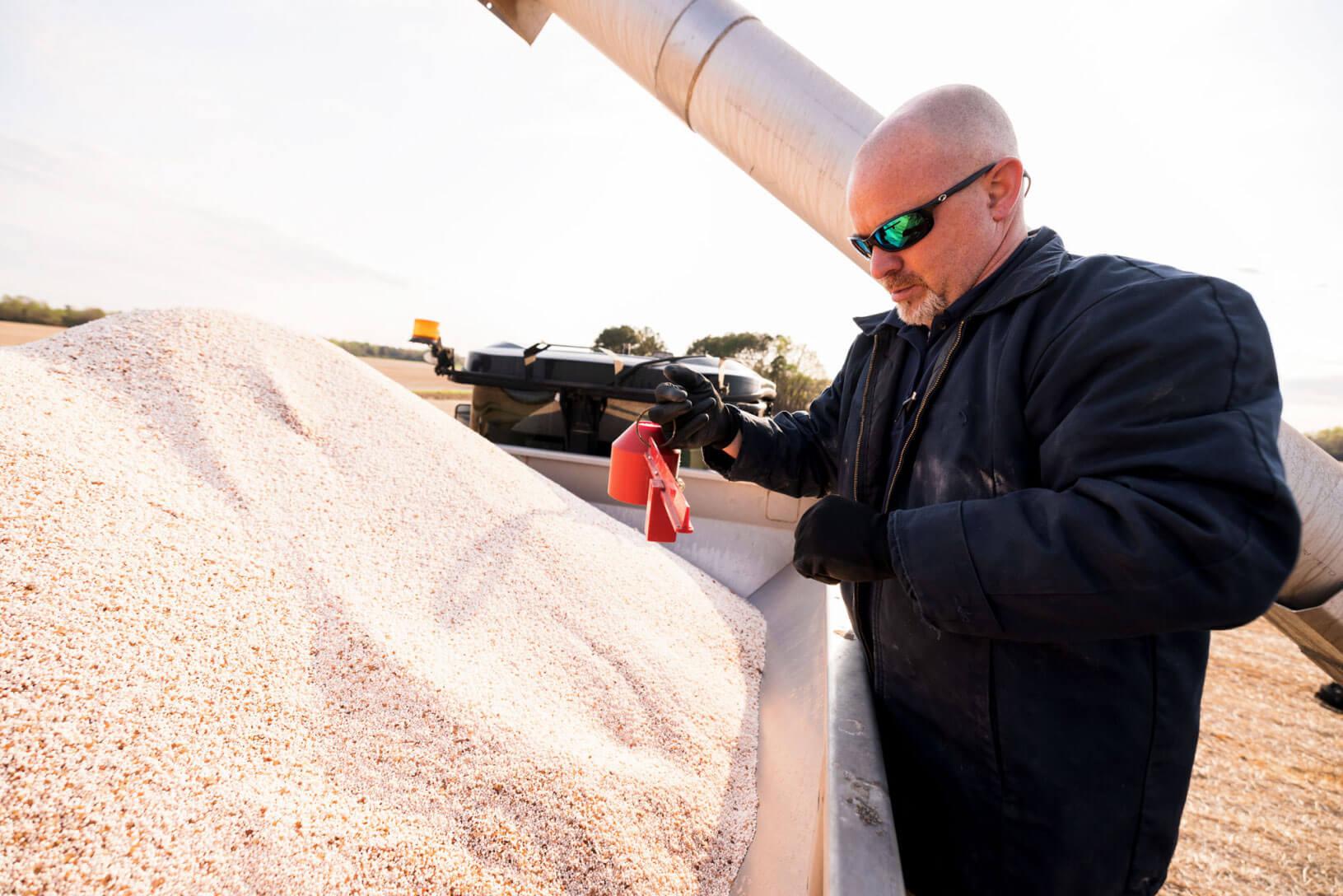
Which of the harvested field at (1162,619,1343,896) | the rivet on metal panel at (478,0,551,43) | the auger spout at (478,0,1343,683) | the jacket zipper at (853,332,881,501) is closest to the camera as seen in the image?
the jacket zipper at (853,332,881,501)

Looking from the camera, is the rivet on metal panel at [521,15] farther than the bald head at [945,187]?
Yes

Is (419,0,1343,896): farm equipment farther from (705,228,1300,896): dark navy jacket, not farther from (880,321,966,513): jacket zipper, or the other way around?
(880,321,966,513): jacket zipper

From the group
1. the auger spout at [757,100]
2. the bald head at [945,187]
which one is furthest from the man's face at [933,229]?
the auger spout at [757,100]

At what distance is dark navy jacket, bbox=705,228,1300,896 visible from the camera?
0.64 meters

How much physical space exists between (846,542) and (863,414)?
0.29m

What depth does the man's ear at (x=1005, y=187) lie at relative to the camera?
2.94 ft

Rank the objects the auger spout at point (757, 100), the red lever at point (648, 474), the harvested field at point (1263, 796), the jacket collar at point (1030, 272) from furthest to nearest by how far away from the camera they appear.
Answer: the auger spout at point (757, 100) → the harvested field at point (1263, 796) → the red lever at point (648, 474) → the jacket collar at point (1030, 272)

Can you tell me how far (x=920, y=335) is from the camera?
1.05 meters

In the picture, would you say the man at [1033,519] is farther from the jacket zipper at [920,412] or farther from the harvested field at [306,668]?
the harvested field at [306,668]

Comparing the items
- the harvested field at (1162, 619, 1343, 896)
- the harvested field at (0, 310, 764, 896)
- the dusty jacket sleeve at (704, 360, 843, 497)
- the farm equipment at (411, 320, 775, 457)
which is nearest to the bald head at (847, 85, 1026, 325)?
the dusty jacket sleeve at (704, 360, 843, 497)

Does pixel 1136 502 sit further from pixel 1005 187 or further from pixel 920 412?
pixel 1005 187

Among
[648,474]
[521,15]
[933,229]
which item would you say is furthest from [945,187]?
[521,15]

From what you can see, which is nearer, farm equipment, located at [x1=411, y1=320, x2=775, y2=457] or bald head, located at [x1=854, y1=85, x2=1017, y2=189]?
bald head, located at [x1=854, y1=85, x2=1017, y2=189]

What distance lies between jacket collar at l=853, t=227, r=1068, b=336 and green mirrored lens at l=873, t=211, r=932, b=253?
5.2 inches
